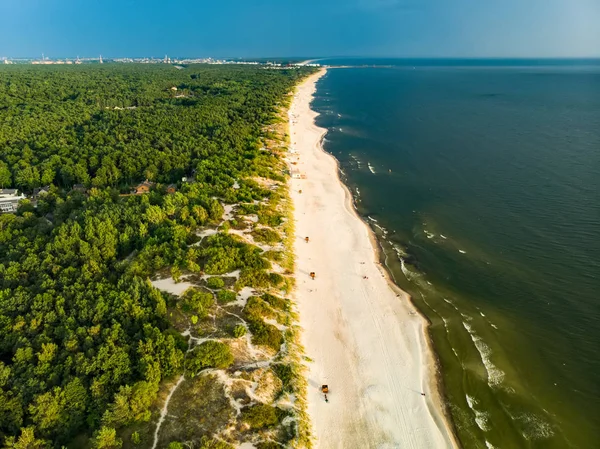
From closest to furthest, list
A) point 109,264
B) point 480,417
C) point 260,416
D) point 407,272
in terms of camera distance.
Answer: point 260,416 < point 480,417 < point 109,264 < point 407,272

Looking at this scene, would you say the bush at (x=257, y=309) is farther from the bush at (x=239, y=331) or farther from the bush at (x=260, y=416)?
the bush at (x=260, y=416)

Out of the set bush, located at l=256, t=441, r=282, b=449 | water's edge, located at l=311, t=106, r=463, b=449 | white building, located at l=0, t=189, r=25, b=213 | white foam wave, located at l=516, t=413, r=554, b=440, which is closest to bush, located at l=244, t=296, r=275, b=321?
bush, located at l=256, t=441, r=282, b=449

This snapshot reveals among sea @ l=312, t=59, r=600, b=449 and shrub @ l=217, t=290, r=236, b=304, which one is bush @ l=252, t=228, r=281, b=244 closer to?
shrub @ l=217, t=290, r=236, b=304

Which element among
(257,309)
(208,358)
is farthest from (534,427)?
(208,358)

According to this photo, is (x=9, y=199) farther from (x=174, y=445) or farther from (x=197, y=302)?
(x=174, y=445)

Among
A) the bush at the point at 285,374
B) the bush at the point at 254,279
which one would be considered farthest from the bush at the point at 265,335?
the bush at the point at 254,279

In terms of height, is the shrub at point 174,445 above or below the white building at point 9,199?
below
